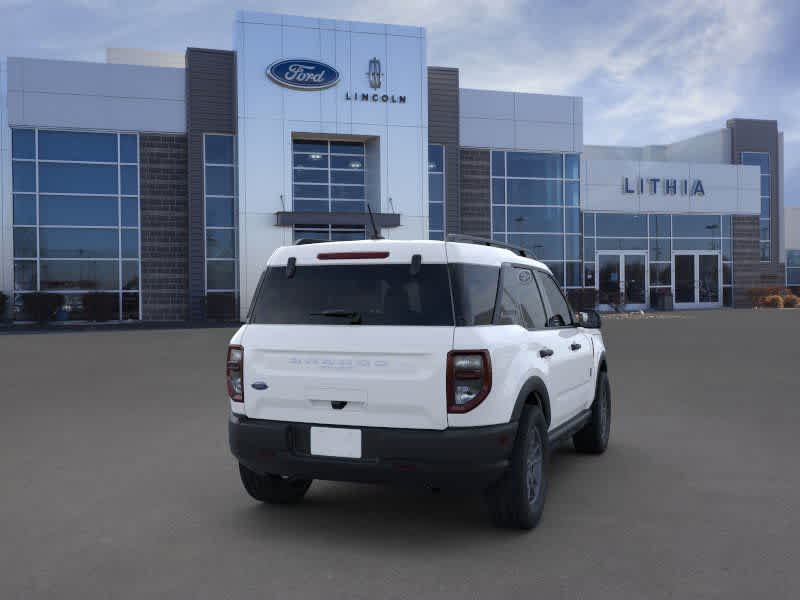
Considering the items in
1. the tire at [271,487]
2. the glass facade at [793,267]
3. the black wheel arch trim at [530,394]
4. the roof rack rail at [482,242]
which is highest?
the glass facade at [793,267]

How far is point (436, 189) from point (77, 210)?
14.0 m

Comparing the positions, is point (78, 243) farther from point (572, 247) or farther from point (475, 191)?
point (572, 247)

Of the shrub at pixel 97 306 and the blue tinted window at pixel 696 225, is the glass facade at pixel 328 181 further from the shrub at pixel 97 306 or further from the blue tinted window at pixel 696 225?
the blue tinted window at pixel 696 225

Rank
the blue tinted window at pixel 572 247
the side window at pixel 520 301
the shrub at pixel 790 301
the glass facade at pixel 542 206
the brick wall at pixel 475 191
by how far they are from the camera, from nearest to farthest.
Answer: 1. the side window at pixel 520 301
2. the brick wall at pixel 475 191
3. the glass facade at pixel 542 206
4. the blue tinted window at pixel 572 247
5. the shrub at pixel 790 301

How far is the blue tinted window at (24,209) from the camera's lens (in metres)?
28.5

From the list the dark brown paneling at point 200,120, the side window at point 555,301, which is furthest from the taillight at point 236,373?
A: the dark brown paneling at point 200,120

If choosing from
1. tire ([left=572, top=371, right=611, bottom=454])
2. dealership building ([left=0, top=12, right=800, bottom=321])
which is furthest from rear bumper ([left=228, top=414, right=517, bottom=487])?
dealership building ([left=0, top=12, right=800, bottom=321])

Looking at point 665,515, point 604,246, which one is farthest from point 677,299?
point 665,515

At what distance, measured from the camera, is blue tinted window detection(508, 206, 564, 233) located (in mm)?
34719

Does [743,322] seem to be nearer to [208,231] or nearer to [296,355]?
[208,231]

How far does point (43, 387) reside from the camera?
11.5 meters

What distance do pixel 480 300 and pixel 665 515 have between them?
1.89 metres

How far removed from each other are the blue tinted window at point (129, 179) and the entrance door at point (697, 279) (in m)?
25.7

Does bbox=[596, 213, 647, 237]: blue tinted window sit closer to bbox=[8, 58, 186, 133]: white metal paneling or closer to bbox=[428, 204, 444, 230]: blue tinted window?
bbox=[428, 204, 444, 230]: blue tinted window
